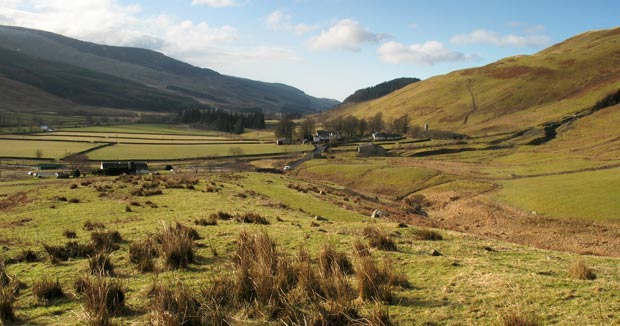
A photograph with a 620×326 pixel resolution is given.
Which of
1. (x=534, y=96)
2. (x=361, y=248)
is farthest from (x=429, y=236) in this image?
(x=534, y=96)

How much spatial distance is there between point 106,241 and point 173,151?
101m

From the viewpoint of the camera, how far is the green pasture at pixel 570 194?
141 feet

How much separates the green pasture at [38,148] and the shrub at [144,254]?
324 ft

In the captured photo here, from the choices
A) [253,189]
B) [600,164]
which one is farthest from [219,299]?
[600,164]

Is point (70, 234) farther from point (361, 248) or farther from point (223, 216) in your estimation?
point (361, 248)

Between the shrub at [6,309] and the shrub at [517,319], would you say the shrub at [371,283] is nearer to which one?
the shrub at [517,319]

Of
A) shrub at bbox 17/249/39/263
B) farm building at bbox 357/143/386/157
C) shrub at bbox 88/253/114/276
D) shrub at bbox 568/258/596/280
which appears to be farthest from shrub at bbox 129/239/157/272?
farm building at bbox 357/143/386/157

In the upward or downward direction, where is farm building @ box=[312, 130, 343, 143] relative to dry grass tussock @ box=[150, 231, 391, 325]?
upward

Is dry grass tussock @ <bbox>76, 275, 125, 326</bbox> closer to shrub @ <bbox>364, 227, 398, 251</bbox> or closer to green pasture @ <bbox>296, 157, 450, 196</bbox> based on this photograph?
shrub @ <bbox>364, 227, 398, 251</bbox>

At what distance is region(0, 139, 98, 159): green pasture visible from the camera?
97.9 m

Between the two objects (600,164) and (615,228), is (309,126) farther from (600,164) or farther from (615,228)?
(615,228)

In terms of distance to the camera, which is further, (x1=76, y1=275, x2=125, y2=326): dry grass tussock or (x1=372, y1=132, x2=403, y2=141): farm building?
(x1=372, y1=132, x2=403, y2=141): farm building

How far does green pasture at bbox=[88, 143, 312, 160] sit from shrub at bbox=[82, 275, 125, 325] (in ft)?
313

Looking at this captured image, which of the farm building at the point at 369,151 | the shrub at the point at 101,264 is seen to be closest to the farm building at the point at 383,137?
the farm building at the point at 369,151
